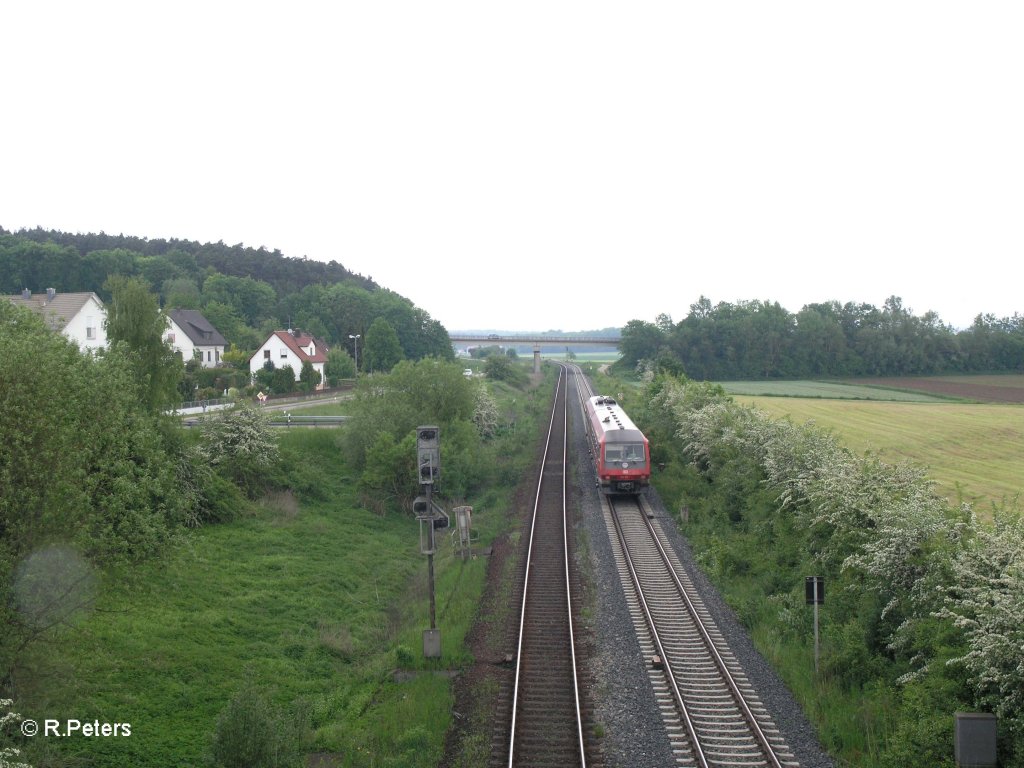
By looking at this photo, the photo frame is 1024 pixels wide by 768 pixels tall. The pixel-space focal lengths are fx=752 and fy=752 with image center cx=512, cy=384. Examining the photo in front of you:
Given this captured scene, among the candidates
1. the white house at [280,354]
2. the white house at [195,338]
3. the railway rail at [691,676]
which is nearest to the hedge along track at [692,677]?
the railway rail at [691,676]

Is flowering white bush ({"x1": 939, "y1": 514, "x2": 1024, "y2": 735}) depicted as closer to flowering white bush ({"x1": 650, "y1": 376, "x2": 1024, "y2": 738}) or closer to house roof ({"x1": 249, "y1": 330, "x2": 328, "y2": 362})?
flowering white bush ({"x1": 650, "y1": 376, "x2": 1024, "y2": 738})

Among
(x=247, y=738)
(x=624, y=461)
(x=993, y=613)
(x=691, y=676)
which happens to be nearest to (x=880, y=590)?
(x=993, y=613)

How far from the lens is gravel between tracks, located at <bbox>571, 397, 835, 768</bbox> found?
1117 cm

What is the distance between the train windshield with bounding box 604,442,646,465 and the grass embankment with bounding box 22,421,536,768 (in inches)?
214

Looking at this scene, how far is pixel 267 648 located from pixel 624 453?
1569 centimetres

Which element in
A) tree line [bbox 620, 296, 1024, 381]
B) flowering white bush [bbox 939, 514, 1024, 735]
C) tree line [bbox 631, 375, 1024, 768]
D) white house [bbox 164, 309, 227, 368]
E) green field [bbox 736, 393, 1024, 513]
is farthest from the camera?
tree line [bbox 620, 296, 1024, 381]

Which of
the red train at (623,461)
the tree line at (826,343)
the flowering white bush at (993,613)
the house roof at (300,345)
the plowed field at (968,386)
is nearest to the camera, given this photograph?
the flowering white bush at (993,613)

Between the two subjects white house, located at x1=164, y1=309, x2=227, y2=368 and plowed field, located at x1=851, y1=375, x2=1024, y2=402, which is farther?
plowed field, located at x1=851, y1=375, x2=1024, y2=402

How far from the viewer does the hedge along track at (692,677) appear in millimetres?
11234

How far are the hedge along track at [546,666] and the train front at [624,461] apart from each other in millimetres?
3497

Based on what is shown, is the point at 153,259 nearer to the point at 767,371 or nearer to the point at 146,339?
the point at 767,371

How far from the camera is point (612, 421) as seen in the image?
103 ft

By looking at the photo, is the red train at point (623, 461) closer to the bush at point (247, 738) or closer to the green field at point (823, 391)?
the bush at point (247, 738)

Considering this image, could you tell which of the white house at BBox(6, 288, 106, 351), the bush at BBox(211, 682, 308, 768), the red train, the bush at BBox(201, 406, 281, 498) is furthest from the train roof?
the white house at BBox(6, 288, 106, 351)
